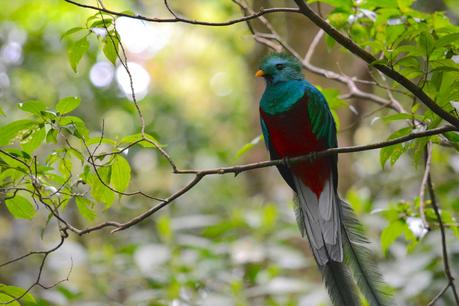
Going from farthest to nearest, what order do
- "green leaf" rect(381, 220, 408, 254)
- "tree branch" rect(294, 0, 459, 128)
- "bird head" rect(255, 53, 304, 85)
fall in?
"bird head" rect(255, 53, 304, 85)
"green leaf" rect(381, 220, 408, 254)
"tree branch" rect(294, 0, 459, 128)

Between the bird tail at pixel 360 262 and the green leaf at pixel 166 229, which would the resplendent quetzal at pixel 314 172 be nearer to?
the bird tail at pixel 360 262

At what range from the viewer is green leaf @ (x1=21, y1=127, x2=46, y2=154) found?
2105 mm

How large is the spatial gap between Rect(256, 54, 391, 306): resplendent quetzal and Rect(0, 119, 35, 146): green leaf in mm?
1308

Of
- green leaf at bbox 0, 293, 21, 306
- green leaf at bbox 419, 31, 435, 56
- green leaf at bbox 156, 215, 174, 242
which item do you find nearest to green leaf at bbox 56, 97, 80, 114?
green leaf at bbox 0, 293, 21, 306

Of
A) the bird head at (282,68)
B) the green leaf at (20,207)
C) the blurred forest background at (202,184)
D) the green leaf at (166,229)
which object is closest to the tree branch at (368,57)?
the blurred forest background at (202,184)

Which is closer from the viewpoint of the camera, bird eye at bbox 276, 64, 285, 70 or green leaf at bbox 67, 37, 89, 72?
green leaf at bbox 67, 37, 89, 72

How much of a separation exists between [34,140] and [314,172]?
4.87ft

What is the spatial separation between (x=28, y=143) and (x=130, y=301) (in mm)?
2197

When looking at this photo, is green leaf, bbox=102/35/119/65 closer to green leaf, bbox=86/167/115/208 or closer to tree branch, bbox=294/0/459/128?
green leaf, bbox=86/167/115/208

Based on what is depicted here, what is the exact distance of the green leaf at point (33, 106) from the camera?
2006 mm

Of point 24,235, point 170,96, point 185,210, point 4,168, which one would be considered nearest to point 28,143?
point 4,168

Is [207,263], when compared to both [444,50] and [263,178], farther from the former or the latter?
[444,50]

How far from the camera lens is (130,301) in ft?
13.4

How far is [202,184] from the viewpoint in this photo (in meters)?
7.43
